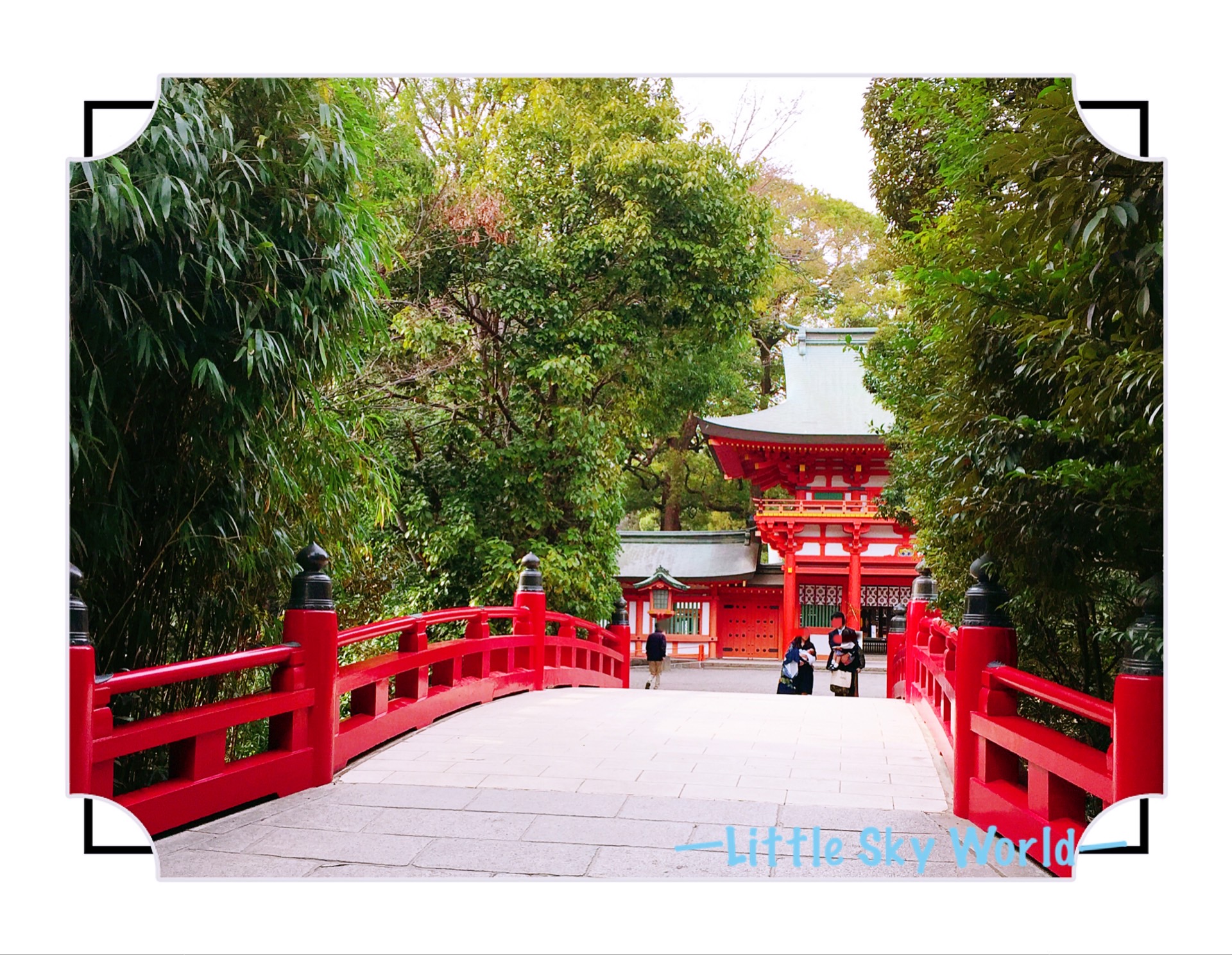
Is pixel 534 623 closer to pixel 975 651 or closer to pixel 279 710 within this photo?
pixel 279 710

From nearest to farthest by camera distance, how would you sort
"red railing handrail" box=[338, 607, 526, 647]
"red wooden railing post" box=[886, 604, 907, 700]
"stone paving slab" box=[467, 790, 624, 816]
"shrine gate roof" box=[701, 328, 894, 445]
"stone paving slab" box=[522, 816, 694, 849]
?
1. "stone paving slab" box=[522, 816, 694, 849]
2. "stone paving slab" box=[467, 790, 624, 816]
3. "red railing handrail" box=[338, 607, 526, 647]
4. "red wooden railing post" box=[886, 604, 907, 700]
5. "shrine gate roof" box=[701, 328, 894, 445]

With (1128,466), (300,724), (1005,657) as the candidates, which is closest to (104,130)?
(300,724)

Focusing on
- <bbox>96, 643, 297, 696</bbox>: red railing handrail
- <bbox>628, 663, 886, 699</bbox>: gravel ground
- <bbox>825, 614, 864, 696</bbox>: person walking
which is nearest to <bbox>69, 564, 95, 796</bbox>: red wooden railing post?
<bbox>96, 643, 297, 696</bbox>: red railing handrail

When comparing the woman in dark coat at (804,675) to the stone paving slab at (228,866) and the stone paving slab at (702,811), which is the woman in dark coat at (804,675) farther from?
the stone paving slab at (228,866)

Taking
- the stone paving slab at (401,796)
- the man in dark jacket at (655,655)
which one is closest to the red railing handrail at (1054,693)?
the stone paving slab at (401,796)

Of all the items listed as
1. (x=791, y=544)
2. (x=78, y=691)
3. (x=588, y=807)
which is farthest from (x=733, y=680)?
(x=78, y=691)

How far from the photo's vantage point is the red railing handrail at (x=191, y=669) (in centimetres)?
242

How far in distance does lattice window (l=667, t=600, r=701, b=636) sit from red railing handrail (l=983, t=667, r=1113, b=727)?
40.3ft

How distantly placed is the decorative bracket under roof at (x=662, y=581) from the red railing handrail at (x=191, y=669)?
11523 millimetres

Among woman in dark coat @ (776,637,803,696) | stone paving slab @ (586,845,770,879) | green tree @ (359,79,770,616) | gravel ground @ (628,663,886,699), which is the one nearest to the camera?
stone paving slab @ (586,845,770,879)

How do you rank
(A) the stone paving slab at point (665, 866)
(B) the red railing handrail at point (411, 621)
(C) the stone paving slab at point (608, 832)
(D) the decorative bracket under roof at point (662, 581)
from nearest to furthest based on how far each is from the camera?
(A) the stone paving slab at point (665, 866) → (C) the stone paving slab at point (608, 832) → (B) the red railing handrail at point (411, 621) → (D) the decorative bracket under roof at point (662, 581)

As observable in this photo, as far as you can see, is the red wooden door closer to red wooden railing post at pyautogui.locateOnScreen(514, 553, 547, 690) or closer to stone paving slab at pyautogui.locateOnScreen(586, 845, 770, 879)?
red wooden railing post at pyautogui.locateOnScreen(514, 553, 547, 690)

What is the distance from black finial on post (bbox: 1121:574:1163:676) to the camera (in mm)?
2150

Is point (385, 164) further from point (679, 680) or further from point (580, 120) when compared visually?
point (679, 680)
